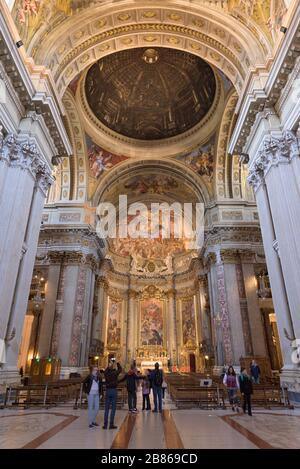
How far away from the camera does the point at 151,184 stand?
25.3 metres

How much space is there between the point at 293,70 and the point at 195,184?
13.6 m

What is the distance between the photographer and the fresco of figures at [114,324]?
88.6ft

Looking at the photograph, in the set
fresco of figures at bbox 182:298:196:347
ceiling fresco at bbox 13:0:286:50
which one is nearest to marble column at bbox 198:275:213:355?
fresco of figures at bbox 182:298:196:347

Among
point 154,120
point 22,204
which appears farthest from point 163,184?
point 22,204

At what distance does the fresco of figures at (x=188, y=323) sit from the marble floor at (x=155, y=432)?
67.0 ft

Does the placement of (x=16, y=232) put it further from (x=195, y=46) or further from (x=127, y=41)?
(x=195, y=46)

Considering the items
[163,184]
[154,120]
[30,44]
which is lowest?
[30,44]

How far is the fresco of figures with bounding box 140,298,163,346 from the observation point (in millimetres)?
28698

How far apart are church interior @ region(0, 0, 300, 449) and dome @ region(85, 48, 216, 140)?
9 centimetres

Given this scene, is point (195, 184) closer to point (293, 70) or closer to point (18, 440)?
point (293, 70)

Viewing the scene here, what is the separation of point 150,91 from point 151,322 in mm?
20738

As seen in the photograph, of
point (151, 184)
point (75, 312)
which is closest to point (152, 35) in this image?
point (151, 184)

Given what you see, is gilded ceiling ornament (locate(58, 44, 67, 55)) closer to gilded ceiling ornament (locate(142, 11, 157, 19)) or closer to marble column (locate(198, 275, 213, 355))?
gilded ceiling ornament (locate(142, 11, 157, 19))
